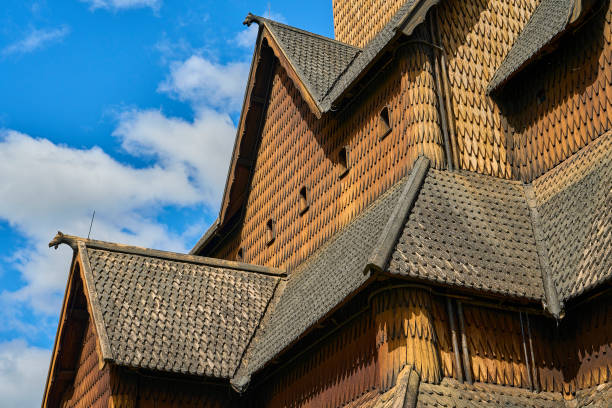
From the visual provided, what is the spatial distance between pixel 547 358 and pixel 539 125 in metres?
5.03

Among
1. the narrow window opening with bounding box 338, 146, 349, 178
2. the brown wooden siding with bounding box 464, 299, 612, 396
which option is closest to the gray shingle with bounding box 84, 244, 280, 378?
the narrow window opening with bounding box 338, 146, 349, 178

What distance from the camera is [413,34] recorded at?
Result: 1603 centimetres

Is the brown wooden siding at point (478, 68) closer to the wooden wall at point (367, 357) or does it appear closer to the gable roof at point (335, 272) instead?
the gable roof at point (335, 272)

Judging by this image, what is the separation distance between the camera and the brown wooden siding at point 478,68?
52.0 feet

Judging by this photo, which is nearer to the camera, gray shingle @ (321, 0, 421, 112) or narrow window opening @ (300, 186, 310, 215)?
gray shingle @ (321, 0, 421, 112)

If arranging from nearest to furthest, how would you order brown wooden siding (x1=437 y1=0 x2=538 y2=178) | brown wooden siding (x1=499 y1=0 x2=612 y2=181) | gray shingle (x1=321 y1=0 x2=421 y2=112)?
1. brown wooden siding (x1=499 y1=0 x2=612 y2=181)
2. brown wooden siding (x1=437 y1=0 x2=538 y2=178)
3. gray shingle (x1=321 y1=0 x2=421 y2=112)

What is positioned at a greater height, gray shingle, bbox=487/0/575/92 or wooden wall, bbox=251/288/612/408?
gray shingle, bbox=487/0/575/92

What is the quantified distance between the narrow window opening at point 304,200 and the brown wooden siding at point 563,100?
505 centimetres

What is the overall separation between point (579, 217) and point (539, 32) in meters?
4.91

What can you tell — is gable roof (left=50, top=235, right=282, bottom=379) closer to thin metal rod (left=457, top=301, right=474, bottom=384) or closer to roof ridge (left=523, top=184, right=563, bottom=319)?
thin metal rod (left=457, top=301, right=474, bottom=384)

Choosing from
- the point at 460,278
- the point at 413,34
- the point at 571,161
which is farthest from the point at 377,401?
the point at 413,34

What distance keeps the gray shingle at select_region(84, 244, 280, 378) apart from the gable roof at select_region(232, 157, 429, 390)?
0.59 m

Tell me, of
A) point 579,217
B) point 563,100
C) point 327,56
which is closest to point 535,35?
point 563,100

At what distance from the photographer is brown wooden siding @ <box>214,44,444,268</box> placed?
1557 centimetres
